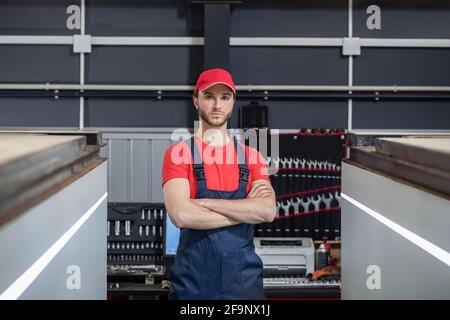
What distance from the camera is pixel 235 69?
4629 millimetres

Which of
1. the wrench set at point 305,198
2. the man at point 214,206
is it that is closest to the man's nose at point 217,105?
the man at point 214,206

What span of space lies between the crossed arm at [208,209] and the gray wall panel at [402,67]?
2.50 meters

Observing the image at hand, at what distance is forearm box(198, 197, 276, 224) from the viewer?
237 centimetres

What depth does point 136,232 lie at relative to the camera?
3.91 metres

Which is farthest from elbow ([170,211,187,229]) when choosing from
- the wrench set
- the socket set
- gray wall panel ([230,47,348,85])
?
gray wall panel ([230,47,348,85])

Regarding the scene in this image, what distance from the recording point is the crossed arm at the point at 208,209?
2359mm

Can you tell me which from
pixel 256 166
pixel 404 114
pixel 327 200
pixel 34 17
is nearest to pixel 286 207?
pixel 327 200

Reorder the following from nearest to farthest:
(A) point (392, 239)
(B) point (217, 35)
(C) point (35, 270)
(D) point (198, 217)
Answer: (C) point (35, 270) → (A) point (392, 239) → (D) point (198, 217) → (B) point (217, 35)

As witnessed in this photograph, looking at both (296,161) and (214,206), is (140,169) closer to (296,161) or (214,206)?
(296,161)

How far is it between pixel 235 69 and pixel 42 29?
4.81 feet

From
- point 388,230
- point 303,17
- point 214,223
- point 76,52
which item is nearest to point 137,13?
point 76,52

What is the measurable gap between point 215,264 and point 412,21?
302 cm

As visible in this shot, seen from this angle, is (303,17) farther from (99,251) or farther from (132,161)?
(99,251)

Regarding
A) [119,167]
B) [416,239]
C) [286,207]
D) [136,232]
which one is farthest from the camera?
[119,167]
